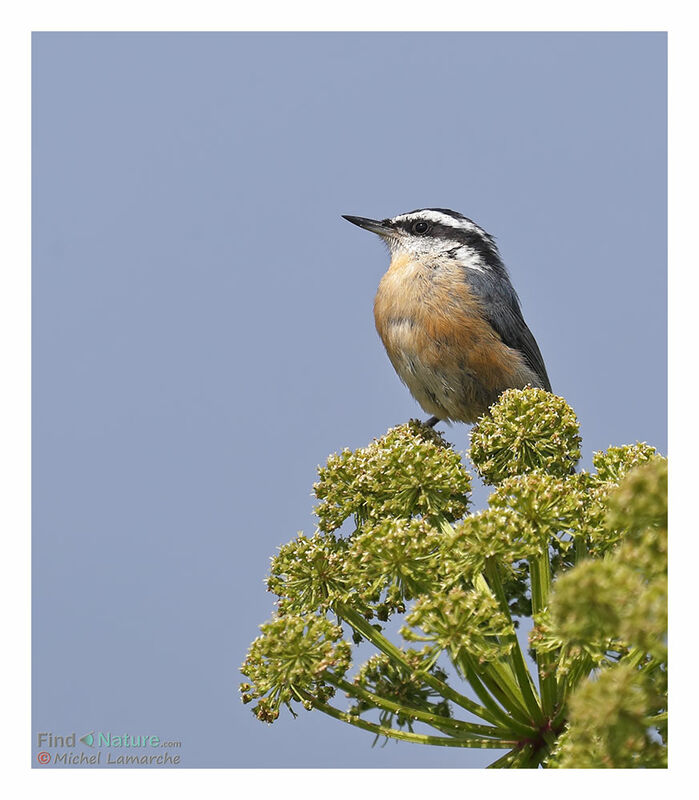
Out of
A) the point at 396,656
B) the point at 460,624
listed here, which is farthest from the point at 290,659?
the point at 460,624

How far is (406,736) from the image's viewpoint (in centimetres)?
351

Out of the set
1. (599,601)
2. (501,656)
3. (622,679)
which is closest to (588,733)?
(622,679)

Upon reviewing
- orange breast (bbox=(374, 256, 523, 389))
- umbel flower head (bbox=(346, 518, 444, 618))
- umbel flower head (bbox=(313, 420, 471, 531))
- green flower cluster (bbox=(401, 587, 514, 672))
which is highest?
orange breast (bbox=(374, 256, 523, 389))

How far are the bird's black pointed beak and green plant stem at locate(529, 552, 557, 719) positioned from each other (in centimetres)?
457

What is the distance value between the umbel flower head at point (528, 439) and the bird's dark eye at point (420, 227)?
359 centimetres

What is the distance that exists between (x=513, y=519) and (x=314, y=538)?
91cm

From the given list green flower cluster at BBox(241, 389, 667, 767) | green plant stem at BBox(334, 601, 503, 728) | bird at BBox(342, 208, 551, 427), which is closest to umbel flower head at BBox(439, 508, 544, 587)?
green flower cluster at BBox(241, 389, 667, 767)

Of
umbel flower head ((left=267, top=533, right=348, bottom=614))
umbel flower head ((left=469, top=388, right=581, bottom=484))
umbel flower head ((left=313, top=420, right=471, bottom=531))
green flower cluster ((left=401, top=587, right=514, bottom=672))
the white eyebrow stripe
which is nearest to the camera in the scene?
green flower cluster ((left=401, top=587, right=514, bottom=672))

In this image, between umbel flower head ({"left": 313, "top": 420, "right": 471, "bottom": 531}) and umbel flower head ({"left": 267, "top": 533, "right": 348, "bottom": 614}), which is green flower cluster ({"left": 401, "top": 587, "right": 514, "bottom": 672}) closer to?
umbel flower head ({"left": 267, "top": 533, "right": 348, "bottom": 614})

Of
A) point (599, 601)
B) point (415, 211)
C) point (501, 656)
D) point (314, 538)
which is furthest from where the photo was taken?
point (415, 211)

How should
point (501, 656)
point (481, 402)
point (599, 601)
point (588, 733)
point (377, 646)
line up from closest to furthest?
point (599, 601) < point (588, 733) < point (501, 656) < point (377, 646) < point (481, 402)

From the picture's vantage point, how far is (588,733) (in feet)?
8.37

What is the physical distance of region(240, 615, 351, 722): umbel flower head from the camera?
11.5 ft

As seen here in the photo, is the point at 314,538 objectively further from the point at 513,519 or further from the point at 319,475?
the point at 513,519
